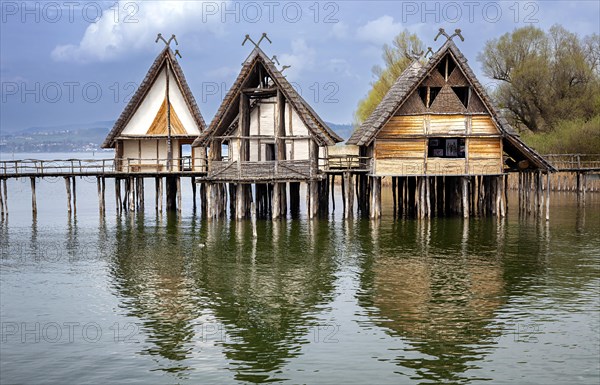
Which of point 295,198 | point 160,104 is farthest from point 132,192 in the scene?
point 295,198

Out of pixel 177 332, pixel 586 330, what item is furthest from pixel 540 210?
pixel 177 332

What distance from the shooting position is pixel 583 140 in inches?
2124

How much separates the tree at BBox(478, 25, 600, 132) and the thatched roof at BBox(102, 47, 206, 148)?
30.2m

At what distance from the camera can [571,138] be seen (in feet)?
180

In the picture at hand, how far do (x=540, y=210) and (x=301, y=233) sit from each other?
478 inches

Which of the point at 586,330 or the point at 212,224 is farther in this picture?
the point at 212,224

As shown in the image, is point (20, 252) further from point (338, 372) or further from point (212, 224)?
point (338, 372)

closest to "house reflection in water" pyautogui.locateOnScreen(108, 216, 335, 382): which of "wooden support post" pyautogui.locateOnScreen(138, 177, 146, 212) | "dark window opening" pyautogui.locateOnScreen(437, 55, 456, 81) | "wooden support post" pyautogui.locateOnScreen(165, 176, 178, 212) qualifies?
"dark window opening" pyautogui.locateOnScreen(437, 55, 456, 81)

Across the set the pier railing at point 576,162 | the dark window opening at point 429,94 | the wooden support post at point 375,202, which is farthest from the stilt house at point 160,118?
the pier railing at point 576,162

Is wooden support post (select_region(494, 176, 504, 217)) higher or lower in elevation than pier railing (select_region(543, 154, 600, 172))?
lower

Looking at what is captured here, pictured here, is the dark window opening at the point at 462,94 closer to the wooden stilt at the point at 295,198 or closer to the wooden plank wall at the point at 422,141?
the wooden plank wall at the point at 422,141

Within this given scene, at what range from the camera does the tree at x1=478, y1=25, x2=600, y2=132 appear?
60.5m

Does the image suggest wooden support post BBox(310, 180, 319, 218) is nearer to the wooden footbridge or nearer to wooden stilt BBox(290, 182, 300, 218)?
the wooden footbridge

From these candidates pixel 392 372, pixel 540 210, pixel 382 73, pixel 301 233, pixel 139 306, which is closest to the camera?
pixel 392 372
